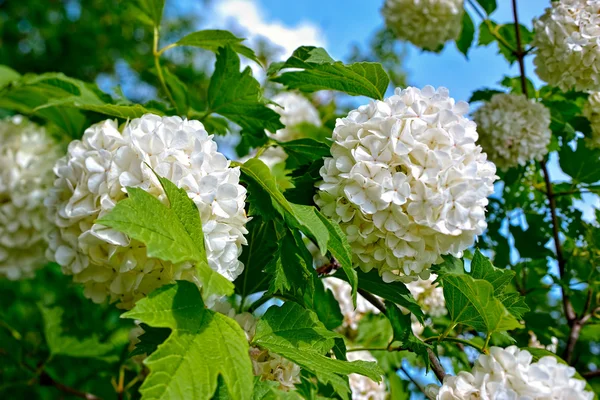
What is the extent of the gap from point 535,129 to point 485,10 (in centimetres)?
75

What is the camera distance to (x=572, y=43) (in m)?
1.97

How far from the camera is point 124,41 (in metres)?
8.84

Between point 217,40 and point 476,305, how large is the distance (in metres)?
1.17

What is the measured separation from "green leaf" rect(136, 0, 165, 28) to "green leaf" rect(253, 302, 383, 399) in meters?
1.35

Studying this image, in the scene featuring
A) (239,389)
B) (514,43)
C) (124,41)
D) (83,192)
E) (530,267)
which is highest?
(124,41)

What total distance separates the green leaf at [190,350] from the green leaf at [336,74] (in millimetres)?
672

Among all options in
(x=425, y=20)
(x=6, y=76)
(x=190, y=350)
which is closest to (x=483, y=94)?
(x=425, y=20)

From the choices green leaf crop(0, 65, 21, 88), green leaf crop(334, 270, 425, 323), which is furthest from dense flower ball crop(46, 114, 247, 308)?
green leaf crop(0, 65, 21, 88)

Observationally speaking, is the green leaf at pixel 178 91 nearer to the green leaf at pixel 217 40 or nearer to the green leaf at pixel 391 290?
the green leaf at pixel 217 40

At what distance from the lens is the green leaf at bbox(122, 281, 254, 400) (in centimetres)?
99

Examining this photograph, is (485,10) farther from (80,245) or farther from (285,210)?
(80,245)

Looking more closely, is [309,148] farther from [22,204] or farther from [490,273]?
[22,204]

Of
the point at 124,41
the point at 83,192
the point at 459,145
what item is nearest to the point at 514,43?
the point at 459,145

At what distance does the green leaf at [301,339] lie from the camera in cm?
120
